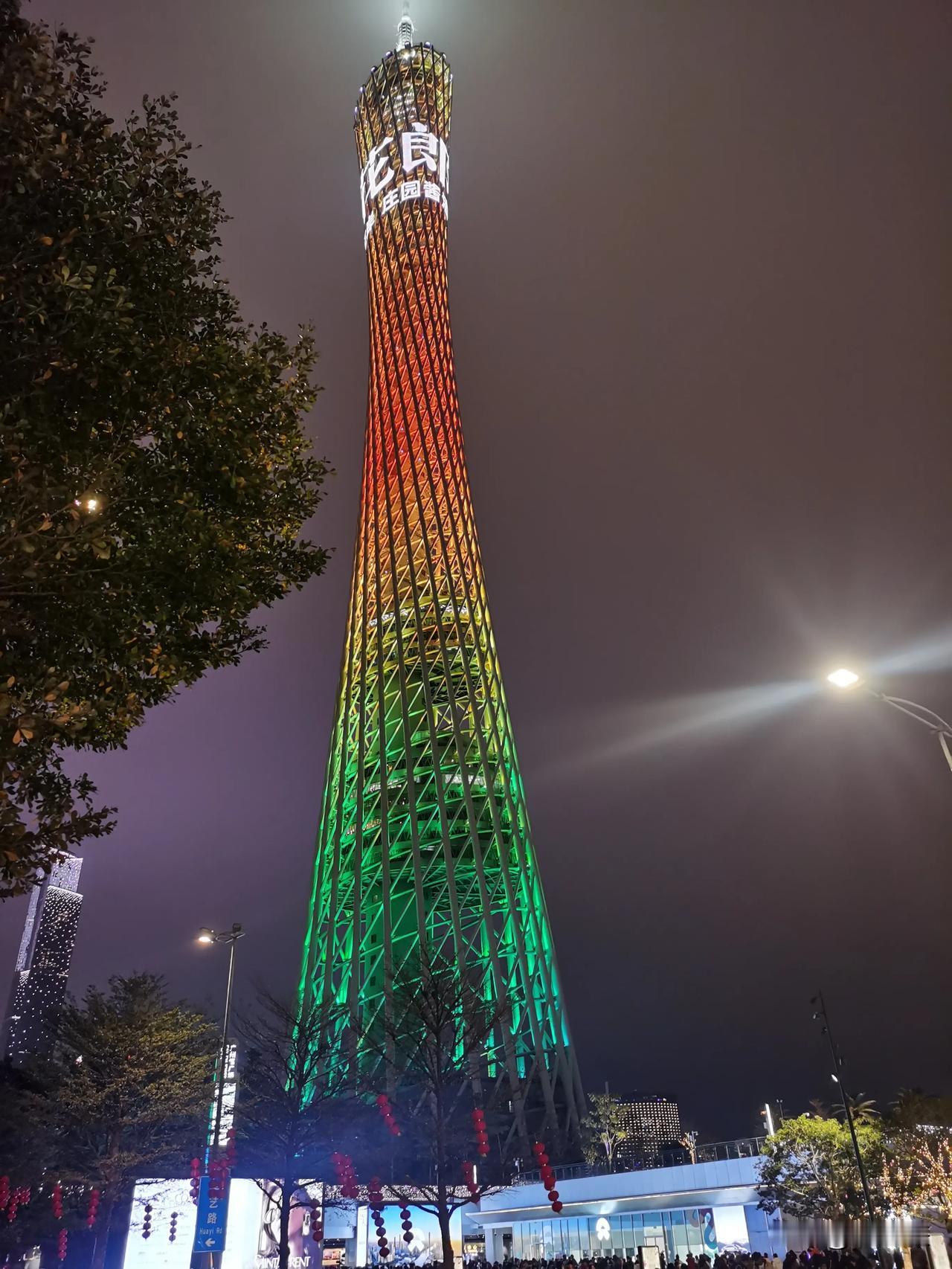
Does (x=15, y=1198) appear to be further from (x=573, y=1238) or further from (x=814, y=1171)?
(x=814, y=1171)

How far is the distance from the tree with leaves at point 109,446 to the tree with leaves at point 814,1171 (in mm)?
27190

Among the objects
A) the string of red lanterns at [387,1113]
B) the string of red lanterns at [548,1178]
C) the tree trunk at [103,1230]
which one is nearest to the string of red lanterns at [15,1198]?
the tree trunk at [103,1230]

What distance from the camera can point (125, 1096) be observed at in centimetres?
2750

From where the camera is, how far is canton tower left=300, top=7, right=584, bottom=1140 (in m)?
27.6

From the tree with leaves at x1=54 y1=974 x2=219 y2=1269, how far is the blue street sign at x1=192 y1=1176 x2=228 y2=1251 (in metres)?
9.36

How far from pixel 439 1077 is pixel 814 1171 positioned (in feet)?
60.0

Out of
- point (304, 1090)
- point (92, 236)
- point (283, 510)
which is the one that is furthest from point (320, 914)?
point (92, 236)

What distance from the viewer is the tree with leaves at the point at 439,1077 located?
818 inches

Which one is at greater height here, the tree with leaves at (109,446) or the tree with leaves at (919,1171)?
the tree with leaves at (109,446)

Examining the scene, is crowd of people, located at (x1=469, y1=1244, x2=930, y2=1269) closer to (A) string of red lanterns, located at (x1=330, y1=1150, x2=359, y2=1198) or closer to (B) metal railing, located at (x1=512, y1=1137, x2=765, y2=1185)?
(B) metal railing, located at (x1=512, y1=1137, x2=765, y2=1185)

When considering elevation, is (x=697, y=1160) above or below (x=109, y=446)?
below

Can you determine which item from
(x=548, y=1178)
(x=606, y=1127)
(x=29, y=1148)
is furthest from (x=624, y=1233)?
(x=606, y=1127)

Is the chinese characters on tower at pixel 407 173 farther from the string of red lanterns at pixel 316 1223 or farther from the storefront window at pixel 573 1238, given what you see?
the storefront window at pixel 573 1238

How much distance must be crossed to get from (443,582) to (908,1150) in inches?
1083
